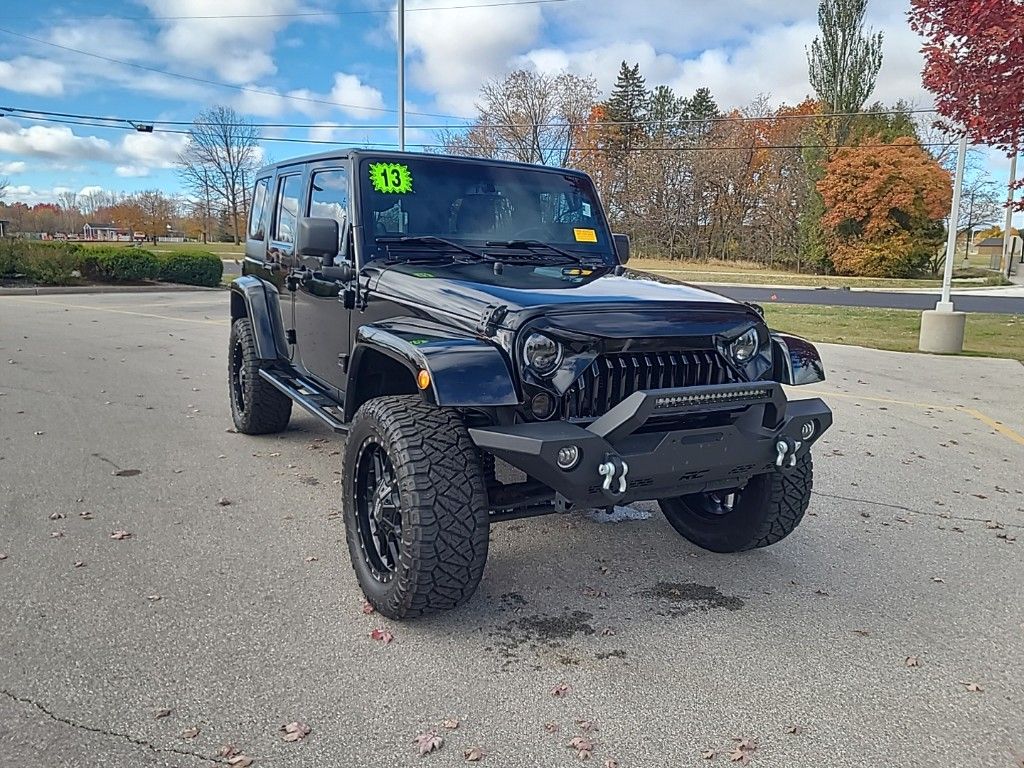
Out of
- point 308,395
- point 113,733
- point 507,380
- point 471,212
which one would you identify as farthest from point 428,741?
point 471,212

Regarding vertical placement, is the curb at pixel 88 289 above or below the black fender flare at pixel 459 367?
below

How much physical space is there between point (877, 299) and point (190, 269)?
20.6 meters

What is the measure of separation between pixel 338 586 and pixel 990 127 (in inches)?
377

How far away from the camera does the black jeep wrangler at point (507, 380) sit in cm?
303

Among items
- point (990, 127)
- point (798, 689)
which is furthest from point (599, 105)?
point (798, 689)

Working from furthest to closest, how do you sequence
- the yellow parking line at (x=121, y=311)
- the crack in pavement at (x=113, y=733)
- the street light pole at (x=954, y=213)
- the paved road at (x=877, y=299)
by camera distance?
the paved road at (x=877, y=299)
the yellow parking line at (x=121, y=311)
the street light pole at (x=954, y=213)
the crack in pavement at (x=113, y=733)

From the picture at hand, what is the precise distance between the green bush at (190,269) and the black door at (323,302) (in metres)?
19.1

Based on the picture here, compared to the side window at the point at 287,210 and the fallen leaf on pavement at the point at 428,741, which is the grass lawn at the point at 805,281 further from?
the fallen leaf on pavement at the point at 428,741

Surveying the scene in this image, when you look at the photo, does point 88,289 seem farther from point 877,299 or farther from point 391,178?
point 877,299

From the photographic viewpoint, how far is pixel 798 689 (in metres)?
2.90

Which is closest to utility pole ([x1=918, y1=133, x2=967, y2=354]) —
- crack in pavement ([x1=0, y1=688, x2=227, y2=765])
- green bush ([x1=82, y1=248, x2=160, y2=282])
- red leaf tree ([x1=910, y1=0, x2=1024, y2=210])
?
red leaf tree ([x1=910, y1=0, x2=1024, y2=210])

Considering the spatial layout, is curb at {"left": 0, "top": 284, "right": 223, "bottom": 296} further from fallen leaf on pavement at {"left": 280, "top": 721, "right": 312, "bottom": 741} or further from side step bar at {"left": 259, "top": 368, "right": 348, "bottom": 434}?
fallen leaf on pavement at {"left": 280, "top": 721, "right": 312, "bottom": 741}

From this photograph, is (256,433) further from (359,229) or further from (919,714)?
(919,714)

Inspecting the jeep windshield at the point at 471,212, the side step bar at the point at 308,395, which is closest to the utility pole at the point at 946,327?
the jeep windshield at the point at 471,212
